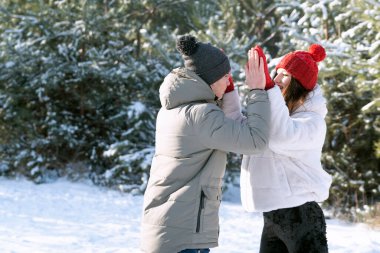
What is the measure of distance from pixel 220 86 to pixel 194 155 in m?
0.36

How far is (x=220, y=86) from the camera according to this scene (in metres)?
2.37

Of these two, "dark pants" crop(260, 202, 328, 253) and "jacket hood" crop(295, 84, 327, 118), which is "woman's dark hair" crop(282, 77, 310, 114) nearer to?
"jacket hood" crop(295, 84, 327, 118)

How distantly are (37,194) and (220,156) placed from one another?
261 inches

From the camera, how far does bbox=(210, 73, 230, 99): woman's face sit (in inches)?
92.7

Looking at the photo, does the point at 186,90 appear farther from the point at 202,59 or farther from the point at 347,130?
the point at 347,130

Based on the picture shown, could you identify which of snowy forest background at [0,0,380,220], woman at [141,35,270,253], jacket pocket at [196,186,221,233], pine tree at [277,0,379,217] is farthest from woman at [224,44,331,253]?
snowy forest background at [0,0,380,220]

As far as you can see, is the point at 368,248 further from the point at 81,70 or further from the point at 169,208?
the point at 81,70

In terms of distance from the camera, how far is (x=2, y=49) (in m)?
9.63

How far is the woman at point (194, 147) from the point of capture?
2.17 m

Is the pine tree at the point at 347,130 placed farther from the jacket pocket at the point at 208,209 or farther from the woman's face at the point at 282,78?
the jacket pocket at the point at 208,209

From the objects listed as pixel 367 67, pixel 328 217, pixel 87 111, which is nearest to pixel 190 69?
pixel 367 67

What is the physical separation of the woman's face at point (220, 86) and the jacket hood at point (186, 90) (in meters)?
0.08

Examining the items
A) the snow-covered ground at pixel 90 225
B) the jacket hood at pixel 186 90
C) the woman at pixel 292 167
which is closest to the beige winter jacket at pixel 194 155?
the jacket hood at pixel 186 90

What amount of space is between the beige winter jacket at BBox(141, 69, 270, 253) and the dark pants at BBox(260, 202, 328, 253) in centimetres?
35
